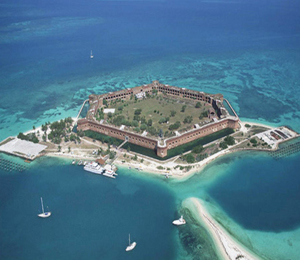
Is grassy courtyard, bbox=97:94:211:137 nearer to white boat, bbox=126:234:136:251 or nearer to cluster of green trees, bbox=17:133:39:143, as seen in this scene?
cluster of green trees, bbox=17:133:39:143

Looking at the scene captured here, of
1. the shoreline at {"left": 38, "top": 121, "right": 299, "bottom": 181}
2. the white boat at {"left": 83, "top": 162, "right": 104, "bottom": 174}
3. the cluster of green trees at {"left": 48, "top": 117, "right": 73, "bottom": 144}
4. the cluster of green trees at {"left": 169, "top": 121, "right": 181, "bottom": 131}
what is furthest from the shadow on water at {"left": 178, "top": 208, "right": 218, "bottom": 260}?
the cluster of green trees at {"left": 48, "top": 117, "right": 73, "bottom": 144}

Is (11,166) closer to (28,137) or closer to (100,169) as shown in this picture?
(28,137)

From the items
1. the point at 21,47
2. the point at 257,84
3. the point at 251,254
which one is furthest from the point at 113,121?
the point at 21,47

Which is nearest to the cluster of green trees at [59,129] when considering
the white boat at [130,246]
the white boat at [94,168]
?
the white boat at [94,168]

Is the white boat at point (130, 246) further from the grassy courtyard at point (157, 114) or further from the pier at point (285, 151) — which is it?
the pier at point (285, 151)

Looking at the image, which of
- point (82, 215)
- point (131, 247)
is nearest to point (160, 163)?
point (82, 215)

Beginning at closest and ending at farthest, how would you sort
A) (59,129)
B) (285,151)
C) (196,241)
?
1. (196,241)
2. (285,151)
3. (59,129)
